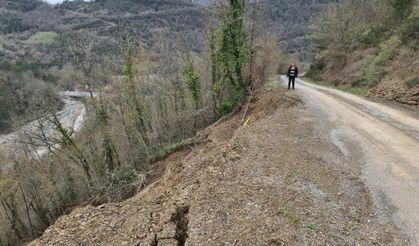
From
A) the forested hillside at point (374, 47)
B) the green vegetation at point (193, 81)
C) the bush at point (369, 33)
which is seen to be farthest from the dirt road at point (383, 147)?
the bush at point (369, 33)

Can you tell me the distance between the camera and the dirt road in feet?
26.5

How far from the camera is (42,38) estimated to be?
147 meters

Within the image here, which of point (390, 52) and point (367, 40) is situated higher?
point (367, 40)

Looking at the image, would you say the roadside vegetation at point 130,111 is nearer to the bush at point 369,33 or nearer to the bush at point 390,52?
the bush at point 390,52

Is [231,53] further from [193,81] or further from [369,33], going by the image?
[369,33]

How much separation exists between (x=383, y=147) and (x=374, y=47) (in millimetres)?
30328

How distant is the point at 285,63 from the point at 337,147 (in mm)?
61353

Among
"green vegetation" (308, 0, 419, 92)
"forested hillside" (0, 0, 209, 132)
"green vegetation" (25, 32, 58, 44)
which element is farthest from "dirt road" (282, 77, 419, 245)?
"green vegetation" (25, 32, 58, 44)

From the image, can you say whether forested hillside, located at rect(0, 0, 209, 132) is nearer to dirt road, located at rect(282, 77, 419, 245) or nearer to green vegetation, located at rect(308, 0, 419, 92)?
green vegetation, located at rect(308, 0, 419, 92)

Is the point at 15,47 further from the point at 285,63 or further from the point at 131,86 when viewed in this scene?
the point at 131,86

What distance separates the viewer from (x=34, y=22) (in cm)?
16900

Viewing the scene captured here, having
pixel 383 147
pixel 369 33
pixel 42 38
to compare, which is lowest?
pixel 42 38

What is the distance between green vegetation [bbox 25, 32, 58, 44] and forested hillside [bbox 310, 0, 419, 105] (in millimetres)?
111949

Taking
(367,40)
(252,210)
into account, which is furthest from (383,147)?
(367,40)
